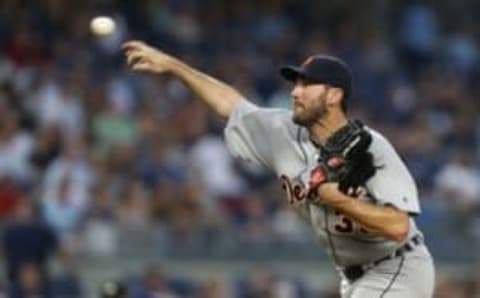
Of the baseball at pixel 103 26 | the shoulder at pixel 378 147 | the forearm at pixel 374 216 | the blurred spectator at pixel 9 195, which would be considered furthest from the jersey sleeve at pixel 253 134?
the blurred spectator at pixel 9 195

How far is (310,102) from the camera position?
→ 27.0 feet

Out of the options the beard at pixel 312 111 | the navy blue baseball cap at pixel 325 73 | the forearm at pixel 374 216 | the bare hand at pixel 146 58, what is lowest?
the forearm at pixel 374 216

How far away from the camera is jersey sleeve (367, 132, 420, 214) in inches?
314

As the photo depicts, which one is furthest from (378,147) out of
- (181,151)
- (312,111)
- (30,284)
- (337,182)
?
(181,151)

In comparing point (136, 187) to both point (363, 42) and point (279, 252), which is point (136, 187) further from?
point (363, 42)

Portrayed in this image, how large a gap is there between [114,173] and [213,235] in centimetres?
100

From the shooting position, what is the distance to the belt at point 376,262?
830 centimetres

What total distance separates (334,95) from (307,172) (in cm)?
A: 41

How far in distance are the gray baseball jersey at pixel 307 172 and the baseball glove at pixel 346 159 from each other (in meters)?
0.08

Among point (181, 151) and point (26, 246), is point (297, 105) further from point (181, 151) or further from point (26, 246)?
point (181, 151)

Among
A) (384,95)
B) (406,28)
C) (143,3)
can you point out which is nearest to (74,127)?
(143,3)

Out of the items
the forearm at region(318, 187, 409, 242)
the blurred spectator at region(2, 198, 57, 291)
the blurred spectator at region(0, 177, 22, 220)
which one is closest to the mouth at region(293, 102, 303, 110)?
the forearm at region(318, 187, 409, 242)

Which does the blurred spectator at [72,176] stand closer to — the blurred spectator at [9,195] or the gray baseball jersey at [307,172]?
the blurred spectator at [9,195]

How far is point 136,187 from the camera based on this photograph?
14.7 metres
